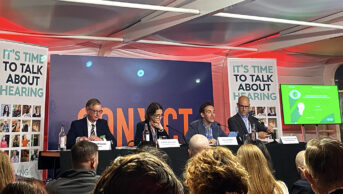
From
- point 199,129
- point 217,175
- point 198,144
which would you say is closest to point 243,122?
point 199,129

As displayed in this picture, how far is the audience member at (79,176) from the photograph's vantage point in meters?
1.91

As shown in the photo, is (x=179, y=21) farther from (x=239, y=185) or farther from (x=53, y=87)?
(x=239, y=185)

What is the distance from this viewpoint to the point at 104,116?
17.3ft

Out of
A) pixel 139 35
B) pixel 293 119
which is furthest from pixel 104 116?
pixel 293 119

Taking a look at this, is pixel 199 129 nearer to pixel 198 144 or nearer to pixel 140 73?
pixel 198 144

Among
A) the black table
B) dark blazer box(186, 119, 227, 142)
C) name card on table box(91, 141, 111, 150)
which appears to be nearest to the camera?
name card on table box(91, 141, 111, 150)

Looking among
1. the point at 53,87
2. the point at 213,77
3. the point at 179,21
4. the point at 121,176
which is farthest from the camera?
the point at 213,77

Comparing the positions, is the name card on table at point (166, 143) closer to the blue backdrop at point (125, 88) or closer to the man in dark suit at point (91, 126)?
the man in dark suit at point (91, 126)

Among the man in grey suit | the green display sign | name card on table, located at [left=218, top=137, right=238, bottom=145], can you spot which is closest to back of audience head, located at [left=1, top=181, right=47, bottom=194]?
name card on table, located at [left=218, top=137, right=238, bottom=145]

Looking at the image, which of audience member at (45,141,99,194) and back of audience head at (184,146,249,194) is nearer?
back of audience head at (184,146,249,194)

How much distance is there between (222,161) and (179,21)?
3.75m

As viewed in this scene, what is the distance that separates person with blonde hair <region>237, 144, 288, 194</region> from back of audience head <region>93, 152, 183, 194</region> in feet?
5.08

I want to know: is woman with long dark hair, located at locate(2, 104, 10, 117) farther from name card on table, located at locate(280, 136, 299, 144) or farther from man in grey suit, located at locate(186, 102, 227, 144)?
name card on table, located at locate(280, 136, 299, 144)

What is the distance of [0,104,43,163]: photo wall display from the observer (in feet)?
14.6
